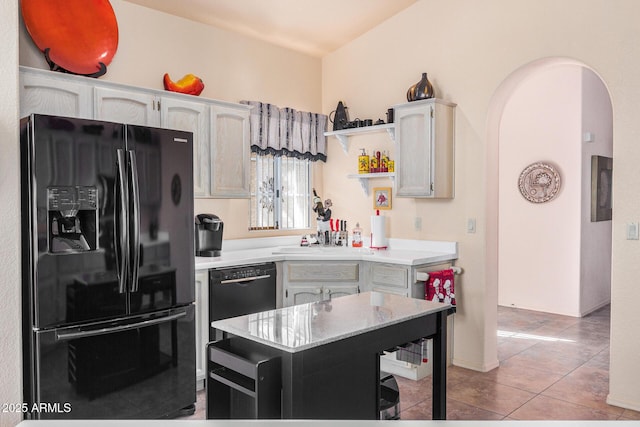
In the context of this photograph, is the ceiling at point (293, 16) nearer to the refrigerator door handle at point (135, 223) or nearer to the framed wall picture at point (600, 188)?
the refrigerator door handle at point (135, 223)

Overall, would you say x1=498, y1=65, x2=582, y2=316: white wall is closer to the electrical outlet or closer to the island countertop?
the electrical outlet

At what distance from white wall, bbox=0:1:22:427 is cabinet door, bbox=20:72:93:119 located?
316 mm

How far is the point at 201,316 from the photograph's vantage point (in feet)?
11.6

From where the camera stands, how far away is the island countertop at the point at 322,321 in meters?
1.95

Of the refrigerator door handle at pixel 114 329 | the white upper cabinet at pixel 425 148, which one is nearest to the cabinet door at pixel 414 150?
the white upper cabinet at pixel 425 148

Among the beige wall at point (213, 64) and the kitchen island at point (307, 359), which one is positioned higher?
the beige wall at point (213, 64)

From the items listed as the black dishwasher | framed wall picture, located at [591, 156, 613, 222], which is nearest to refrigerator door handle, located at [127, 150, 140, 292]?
the black dishwasher

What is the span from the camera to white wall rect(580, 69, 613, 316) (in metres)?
5.96

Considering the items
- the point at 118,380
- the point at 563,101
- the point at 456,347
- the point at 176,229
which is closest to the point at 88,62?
the point at 176,229

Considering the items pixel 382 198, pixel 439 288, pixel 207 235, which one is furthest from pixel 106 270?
pixel 382 198

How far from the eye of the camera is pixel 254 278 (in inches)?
153

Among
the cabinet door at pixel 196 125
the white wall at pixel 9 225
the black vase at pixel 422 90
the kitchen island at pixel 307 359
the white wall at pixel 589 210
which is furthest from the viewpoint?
the white wall at pixel 589 210

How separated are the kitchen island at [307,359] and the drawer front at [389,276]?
138cm

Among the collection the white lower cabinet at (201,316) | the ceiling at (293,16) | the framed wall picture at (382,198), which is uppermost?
the ceiling at (293,16)
